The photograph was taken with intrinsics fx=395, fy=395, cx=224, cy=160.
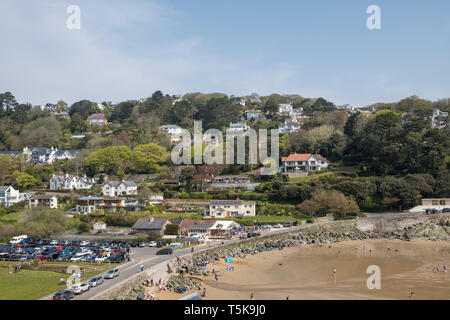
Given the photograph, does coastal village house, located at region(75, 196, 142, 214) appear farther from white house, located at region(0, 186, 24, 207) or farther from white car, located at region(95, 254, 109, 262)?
white car, located at region(95, 254, 109, 262)

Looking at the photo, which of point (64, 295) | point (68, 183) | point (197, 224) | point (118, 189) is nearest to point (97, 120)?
point (68, 183)

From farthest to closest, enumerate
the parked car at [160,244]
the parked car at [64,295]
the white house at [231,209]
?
the white house at [231,209], the parked car at [160,244], the parked car at [64,295]

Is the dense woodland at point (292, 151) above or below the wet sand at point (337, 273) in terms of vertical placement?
above

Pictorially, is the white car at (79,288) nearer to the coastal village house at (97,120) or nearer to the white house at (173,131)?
the white house at (173,131)

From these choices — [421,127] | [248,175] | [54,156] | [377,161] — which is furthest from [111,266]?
[54,156]

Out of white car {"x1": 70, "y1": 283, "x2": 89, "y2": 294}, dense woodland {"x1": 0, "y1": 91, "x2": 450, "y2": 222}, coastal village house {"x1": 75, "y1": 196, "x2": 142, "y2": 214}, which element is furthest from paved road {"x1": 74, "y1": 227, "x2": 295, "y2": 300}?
coastal village house {"x1": 75, "y1": 196, "x2": 142, "y2": 214}

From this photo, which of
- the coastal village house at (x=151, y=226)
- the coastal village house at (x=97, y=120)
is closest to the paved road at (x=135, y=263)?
the coastal village house at (x=151, y=226)

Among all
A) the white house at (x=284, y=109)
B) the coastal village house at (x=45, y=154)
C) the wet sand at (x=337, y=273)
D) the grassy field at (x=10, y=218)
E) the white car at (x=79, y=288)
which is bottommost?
the wet sand at (x=337, y=273)
